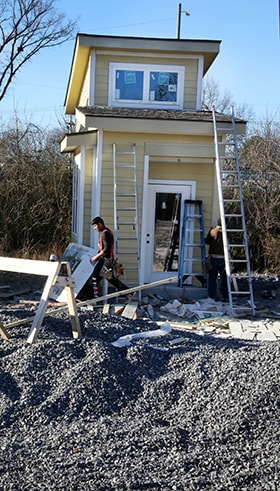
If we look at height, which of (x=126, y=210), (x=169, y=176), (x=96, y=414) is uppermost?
(x=169, y=176)

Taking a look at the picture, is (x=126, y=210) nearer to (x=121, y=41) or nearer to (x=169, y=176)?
(x=169, y=176)

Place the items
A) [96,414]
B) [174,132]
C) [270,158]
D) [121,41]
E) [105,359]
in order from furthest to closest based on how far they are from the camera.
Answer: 1. [270,158]
2. [121,41]
3. [174,132]
4. [105,359]
5. [96,414]

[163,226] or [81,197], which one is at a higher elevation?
[81,197]

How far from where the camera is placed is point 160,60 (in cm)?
1309

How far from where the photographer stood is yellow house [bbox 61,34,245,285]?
11.8m

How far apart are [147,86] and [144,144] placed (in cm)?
200

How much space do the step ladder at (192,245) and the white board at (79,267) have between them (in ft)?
6.92

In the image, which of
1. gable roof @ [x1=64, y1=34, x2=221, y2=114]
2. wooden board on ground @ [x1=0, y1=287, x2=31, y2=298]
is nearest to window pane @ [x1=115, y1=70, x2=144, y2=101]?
gable roof @ [x1=64, y1=34, x2=221, y2=114]

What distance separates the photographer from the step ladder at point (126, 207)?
11898 mm

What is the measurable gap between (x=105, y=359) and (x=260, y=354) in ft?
5.98

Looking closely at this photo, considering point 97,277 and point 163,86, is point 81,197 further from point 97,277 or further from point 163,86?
point 163,86

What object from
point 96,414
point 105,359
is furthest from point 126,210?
point 96,414

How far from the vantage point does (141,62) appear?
515 inches

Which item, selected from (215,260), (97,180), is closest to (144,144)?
(97,180)
